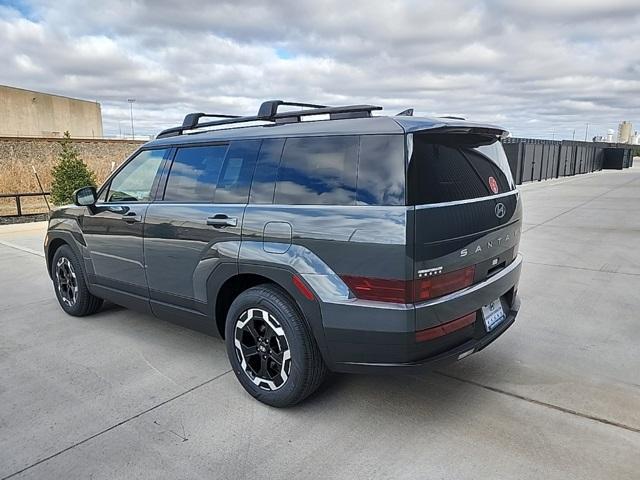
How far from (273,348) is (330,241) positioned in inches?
32.7

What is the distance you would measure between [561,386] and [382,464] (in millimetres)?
1554

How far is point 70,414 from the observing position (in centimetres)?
298

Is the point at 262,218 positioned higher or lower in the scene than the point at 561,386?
higher

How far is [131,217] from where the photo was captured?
392 cm

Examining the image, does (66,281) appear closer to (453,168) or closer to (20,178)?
(453,168)

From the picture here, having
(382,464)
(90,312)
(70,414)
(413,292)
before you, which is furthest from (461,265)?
(90,312)

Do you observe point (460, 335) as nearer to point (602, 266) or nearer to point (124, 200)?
point (124, 200)

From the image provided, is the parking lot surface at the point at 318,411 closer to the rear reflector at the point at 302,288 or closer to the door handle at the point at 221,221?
the rear reflector at the point at 302,288

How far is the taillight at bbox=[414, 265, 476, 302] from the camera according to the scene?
2479 millimetres

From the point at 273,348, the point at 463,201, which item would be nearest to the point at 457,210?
the point at 463,201

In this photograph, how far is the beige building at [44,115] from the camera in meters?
50.1

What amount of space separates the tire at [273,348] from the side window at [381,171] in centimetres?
83

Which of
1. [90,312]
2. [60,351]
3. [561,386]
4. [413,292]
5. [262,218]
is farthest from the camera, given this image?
[90,312]

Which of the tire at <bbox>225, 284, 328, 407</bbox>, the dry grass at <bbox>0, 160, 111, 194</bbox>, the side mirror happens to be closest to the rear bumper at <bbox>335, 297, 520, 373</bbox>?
the tire at <bbox>225, 284, 328, 407</bbox>
